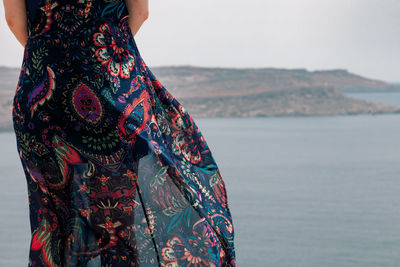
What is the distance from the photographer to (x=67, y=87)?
3.91ft

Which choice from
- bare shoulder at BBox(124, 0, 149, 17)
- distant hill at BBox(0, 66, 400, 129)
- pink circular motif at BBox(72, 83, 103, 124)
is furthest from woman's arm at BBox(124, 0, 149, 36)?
A: distant hill at BBox(0, 66, 400, 129)

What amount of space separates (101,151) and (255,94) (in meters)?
8.10

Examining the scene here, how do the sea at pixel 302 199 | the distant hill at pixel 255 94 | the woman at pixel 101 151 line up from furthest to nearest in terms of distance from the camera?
the distant hill at pixel 255 94 → the sea at pixel 302 199 → the woman at pixel 101 151

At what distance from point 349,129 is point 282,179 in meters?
3.49

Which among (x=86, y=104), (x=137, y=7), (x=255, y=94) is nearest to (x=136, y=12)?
(x=137, y=7)

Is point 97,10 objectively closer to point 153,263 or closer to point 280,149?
point 153,263

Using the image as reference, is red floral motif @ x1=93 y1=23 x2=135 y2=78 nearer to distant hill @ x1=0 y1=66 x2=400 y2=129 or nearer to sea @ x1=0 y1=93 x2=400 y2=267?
sea @ x1=0 y1=93 x2=400 y2=267

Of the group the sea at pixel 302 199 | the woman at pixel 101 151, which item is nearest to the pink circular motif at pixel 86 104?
the woman at pixel 101 151

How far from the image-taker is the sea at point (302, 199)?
2201 mm

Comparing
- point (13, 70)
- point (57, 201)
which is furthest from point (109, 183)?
point (13, 70)

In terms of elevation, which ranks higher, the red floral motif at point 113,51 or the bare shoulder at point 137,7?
the bare shoulder at point 137,7

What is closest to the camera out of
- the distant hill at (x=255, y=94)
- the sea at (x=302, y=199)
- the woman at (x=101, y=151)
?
the woman at (x=101, y=151)

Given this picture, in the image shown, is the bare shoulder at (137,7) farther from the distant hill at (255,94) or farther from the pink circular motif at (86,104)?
the distant hill at (255,94)

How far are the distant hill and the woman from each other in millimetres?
7273
